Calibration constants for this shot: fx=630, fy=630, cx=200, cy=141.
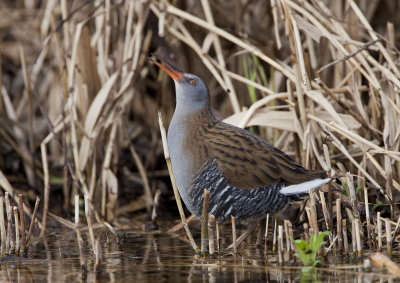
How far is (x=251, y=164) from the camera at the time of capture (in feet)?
11.4

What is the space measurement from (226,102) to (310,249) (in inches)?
117

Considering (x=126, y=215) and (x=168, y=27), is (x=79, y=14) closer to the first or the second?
(x=168, y=27)

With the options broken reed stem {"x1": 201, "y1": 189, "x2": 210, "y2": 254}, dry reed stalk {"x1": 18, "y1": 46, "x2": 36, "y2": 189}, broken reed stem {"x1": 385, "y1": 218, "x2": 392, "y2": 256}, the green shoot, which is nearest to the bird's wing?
broken reed stem {"x1": 201, "y1": 189, "x2": 210, "y2": 254}

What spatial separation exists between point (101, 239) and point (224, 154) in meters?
1.06

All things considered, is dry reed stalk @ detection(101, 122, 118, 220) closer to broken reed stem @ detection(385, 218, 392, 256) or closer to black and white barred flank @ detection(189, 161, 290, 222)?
black and white barred flank @ detection(189, 161, 290, 222)

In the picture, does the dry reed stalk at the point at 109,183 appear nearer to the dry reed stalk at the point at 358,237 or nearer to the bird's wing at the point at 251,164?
Result: the bird's wing at the point at 251,164

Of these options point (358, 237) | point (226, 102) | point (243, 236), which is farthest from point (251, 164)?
point (226, 102)

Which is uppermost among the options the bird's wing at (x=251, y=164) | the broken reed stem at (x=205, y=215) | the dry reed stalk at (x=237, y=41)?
the dry reed stalk at (x=237, y=41)

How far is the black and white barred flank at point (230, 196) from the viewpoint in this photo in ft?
11.4

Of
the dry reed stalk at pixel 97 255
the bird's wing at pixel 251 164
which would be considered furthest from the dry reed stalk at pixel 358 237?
the dry reed stalk at pixel 97 255

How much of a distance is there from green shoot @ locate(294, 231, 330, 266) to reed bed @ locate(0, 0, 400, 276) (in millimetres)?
94

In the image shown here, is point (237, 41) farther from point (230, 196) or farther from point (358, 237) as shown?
point (358, 237)

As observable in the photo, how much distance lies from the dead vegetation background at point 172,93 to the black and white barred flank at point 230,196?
0.40 m

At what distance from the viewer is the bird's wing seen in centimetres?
346
